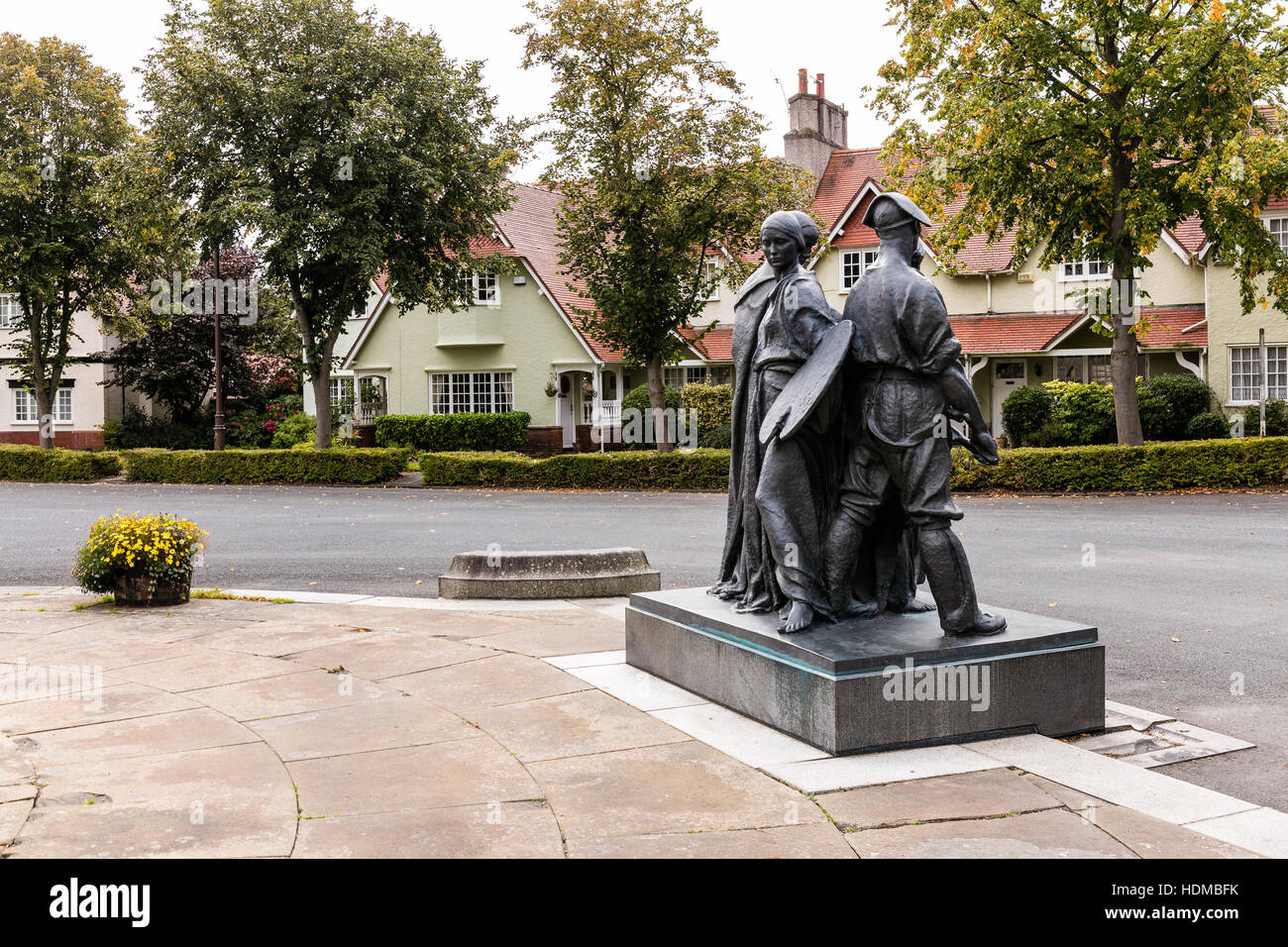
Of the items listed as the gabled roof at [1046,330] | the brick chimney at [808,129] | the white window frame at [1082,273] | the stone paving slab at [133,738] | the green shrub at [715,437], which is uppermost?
the brick chimney at [808,129]

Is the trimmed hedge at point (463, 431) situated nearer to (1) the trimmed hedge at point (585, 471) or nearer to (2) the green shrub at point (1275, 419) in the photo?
(1) the trimmed hedge at point (585, 471)

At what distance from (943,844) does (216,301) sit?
31.0m

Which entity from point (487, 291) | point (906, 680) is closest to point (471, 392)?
point (487, 291)

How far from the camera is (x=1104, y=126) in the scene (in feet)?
69.8

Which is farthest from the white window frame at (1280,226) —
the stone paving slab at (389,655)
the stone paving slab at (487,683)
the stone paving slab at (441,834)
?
the stone paving slab at (441,834)

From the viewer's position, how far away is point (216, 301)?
31406 millimetres

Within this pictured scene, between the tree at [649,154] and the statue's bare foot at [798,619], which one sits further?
the tree at [649,154]

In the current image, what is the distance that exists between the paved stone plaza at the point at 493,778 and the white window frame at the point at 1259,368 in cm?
2764

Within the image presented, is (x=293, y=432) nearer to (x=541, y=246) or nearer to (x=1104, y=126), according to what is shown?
(x=541, y=246)

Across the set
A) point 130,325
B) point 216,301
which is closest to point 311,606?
point 216,301

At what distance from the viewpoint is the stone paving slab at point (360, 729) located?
527 centimetres

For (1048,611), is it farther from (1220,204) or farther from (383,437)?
(383,437)

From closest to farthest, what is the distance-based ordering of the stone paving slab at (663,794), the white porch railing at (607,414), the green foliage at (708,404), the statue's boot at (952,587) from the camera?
the stone paving slab at (663,794) → the statue's boot at (952,587) → the green foliage at (708,404) → the white porch railing at (607,414)

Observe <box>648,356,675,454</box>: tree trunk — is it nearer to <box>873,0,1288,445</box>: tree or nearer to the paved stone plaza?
<box>873,0,1288,445</box>: tree
